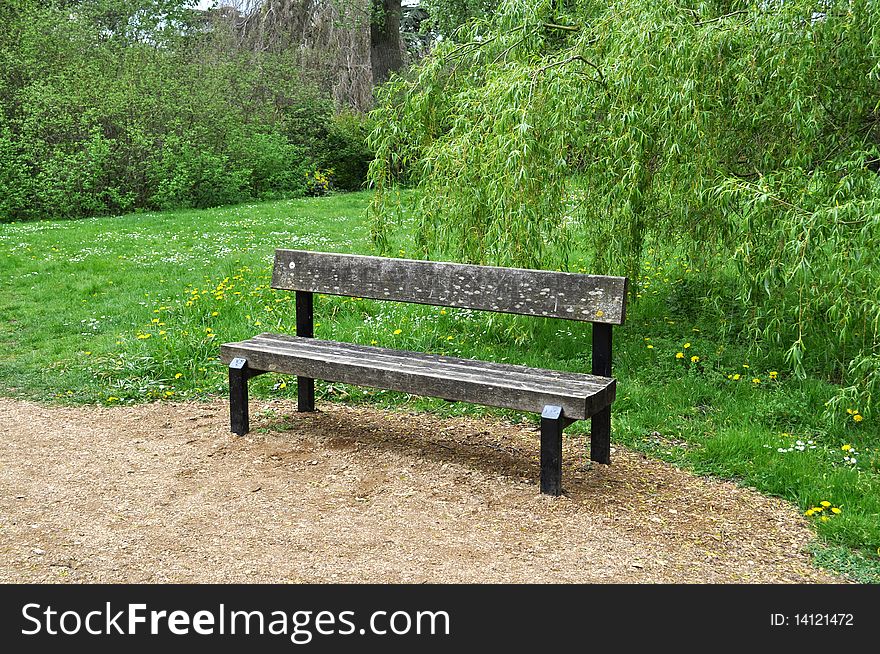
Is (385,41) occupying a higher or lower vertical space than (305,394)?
higher

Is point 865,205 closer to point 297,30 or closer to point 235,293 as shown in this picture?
point 235,293

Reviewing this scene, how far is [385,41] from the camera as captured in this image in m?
18.5

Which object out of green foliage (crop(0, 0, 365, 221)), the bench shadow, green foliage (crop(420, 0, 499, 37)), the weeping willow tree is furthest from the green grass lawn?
green foliage (crop(420, 0, 499, 37))

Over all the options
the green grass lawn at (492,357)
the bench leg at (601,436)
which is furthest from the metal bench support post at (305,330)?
the bench leg at (601,436)

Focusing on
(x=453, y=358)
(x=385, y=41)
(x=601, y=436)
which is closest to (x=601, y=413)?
(x=601, y=436)

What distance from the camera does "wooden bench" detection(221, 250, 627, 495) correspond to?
4273 millimetres

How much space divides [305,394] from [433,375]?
129cm

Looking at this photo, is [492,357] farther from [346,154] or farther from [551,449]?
[346,154]

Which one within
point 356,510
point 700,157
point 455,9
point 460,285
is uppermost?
point 455,9

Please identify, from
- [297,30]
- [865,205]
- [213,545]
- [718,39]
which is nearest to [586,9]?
[718,39]

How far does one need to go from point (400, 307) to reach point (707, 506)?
394 centimetres

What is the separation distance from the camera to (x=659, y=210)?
6.11 m

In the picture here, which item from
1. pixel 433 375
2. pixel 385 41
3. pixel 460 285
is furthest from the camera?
pixel 385 41

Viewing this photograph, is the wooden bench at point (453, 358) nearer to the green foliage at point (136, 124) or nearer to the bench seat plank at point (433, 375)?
the bench seat plank at point (433, 375)
